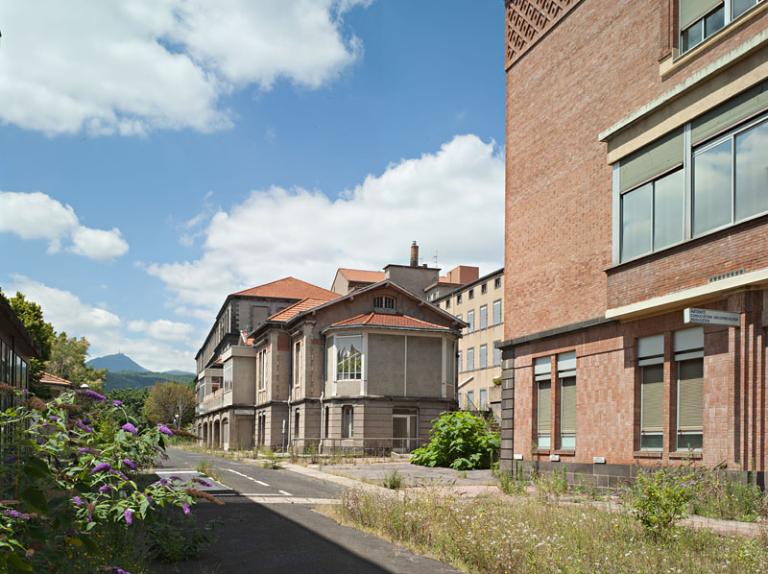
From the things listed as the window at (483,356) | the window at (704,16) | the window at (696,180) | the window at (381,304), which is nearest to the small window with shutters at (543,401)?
the window at (696,180)

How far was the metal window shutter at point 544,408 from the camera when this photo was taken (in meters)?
22.1

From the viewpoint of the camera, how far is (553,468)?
21344 millimetres

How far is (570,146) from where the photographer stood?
2178 centimetres

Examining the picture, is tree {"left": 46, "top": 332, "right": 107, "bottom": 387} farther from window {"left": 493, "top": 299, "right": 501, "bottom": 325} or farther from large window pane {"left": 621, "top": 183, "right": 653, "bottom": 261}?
large window pane {"left": 621, "top": 183, "right": 653, "bottom": 261}

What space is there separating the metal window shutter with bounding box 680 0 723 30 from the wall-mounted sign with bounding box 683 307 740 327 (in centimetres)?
635

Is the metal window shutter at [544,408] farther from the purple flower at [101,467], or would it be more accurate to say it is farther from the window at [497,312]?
the window at [497,312]

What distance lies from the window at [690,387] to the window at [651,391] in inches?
22.4

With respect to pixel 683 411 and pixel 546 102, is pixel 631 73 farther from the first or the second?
pixel 683 411

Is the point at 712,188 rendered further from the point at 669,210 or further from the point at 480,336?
the point at 480,336

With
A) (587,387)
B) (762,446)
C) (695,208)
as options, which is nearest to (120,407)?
(762,446)

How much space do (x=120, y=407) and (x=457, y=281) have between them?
8044cm

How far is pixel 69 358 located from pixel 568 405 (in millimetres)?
73025

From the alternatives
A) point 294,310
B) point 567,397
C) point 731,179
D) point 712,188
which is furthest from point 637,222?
point 294,310

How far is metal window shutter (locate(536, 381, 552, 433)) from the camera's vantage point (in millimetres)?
22109
